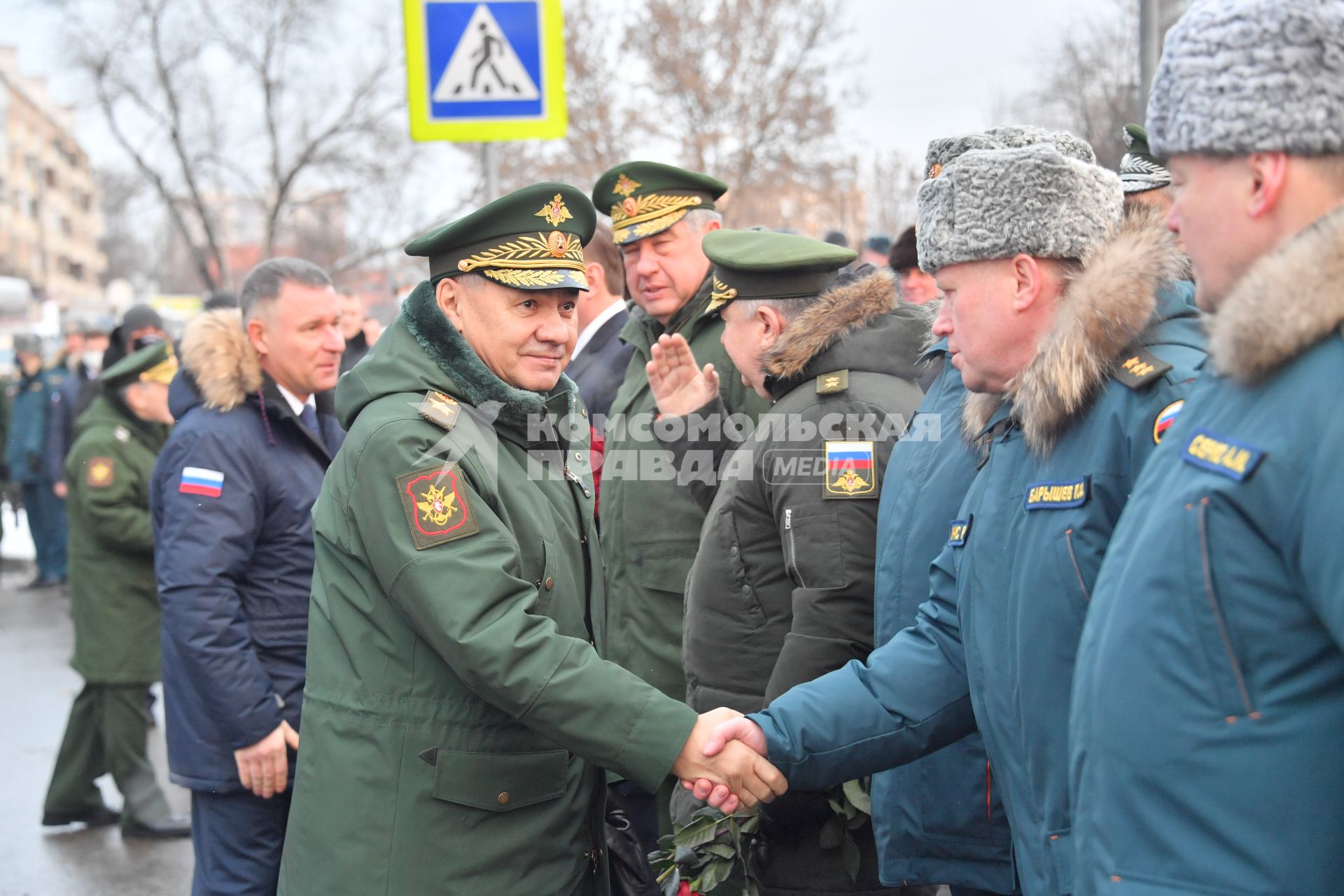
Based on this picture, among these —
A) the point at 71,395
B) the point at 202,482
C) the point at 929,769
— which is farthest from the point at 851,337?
the point at 71,395

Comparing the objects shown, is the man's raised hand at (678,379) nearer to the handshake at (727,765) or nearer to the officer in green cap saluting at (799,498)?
the officer in green cap saluting at (799,498)

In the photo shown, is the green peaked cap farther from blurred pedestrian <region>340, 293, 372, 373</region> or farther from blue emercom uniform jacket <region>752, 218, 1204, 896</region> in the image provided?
blurred pedestrian <region>340, 293, 372, 373</region>

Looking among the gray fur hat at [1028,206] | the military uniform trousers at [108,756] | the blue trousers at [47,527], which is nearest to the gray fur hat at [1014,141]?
the gray fur hat at [1028,206]

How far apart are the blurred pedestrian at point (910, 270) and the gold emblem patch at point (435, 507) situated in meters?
3.11

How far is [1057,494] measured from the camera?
2289 mm

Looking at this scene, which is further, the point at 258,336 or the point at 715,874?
the point at 258,336

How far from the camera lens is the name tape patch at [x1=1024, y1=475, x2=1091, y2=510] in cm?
224

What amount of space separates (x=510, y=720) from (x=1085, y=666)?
141 cm

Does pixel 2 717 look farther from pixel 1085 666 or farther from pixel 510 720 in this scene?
pixel 1085 666

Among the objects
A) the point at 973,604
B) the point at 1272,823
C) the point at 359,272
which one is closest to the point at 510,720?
the point at 973,604

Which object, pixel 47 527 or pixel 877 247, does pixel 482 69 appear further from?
pixel 47 527

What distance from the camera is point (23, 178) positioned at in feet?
256

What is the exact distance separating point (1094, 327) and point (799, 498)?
1.21 meters

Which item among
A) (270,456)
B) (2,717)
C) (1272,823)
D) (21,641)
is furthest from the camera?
(21,641)
